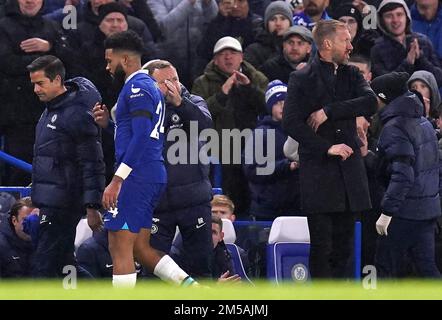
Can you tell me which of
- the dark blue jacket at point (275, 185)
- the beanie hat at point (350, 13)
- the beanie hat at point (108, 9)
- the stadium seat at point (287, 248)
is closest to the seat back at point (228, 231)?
the stadium seat at point (287, 248)

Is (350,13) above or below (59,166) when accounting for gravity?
above

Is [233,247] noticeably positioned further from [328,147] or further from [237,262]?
[328,147]

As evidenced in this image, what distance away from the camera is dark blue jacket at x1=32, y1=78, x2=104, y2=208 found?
41.5ft

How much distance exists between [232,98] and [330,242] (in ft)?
9.55

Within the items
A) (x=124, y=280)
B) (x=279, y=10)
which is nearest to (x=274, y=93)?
(x=279, y=10)

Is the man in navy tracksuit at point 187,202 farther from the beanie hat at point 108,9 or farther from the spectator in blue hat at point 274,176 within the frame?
the beanie hat at point 108,9

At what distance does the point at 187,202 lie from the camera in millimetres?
12453

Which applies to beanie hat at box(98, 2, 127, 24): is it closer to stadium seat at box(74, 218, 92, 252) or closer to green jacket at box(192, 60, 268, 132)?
green jacket at box(192, 60, 268, 132)

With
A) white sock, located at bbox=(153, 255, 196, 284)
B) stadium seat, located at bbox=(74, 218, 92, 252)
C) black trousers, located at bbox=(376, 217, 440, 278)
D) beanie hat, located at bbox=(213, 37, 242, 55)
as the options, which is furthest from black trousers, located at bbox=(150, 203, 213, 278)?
beanie hat, located at bbox=(213, 37, 242, 55)

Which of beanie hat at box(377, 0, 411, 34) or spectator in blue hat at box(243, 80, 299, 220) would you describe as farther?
beanie hat at box(377, 0, 411, 34)

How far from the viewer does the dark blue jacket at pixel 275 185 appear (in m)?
14.1

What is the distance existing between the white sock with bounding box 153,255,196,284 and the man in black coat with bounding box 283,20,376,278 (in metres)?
1.19

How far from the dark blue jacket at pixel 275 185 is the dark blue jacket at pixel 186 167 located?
160 cm

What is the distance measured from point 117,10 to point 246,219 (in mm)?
2341
